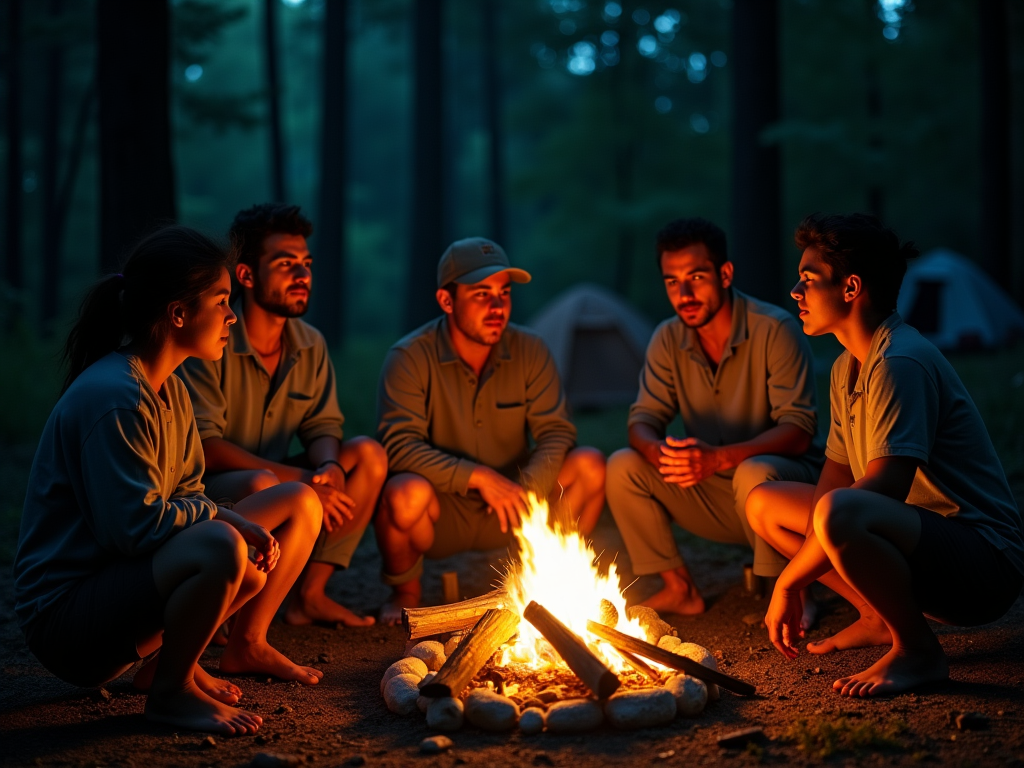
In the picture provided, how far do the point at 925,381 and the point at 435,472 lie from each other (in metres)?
2.24

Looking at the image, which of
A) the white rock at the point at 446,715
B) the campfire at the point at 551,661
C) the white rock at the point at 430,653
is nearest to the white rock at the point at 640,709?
the campfire at the point at 551,661

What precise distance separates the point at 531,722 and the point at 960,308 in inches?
516

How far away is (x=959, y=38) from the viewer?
17.7m

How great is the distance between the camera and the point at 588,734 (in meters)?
3.04

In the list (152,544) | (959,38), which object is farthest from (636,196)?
(152,544)

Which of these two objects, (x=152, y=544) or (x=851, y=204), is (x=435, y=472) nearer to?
(x=152, y=544)

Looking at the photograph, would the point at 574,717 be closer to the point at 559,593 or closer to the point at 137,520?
the point at 559,593

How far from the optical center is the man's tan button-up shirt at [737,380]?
450 centimetres

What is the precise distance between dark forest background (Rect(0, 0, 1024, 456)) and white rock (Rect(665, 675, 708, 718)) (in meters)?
Result: 2.57

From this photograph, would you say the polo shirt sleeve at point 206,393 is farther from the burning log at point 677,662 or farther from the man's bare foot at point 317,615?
the burning log at point 677,662

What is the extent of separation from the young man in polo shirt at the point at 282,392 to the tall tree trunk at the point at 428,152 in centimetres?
1061

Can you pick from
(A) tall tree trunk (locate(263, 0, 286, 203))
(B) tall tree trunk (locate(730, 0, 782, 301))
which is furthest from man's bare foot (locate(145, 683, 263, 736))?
(A) tall tree trunk (locate(263, 0, 286, 203))

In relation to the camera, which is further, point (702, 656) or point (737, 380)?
point (737, 380)

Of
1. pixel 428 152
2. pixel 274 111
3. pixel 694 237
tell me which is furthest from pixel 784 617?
pixel 274 111
